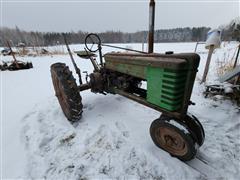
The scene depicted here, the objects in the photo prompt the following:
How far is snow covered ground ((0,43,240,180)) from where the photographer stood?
63.9 inches

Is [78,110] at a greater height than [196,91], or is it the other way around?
[78,110]

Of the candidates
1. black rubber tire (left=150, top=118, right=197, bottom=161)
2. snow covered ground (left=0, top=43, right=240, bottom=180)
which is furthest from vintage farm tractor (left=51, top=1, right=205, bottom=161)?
snow covered ground (left=0, top=43, right=240, bottom=180)

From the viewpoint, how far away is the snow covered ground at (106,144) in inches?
63.9

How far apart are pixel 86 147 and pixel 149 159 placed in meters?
0.79

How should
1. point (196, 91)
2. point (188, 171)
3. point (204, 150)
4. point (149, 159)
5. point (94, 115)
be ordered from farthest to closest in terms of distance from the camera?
point (196, 91) < point (94, 115) < point (204, 150) < point (149, 159) < point (188, 171)

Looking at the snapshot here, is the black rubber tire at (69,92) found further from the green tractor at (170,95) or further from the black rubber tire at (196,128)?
the black rubber tire at (196,128)

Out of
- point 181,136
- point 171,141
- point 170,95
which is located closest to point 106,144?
point 171,141

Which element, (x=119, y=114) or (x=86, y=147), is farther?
(x=119, y=114)

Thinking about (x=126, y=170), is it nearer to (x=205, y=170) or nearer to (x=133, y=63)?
(x=205, y=170)

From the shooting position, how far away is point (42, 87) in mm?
4438

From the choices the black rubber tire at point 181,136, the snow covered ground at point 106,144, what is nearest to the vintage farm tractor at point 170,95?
the black rubber tire at point 181,136

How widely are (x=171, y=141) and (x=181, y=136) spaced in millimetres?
221

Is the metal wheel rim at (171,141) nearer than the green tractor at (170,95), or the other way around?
the green tractor at (170,95)

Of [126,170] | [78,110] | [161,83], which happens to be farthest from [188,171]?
[78,110]
